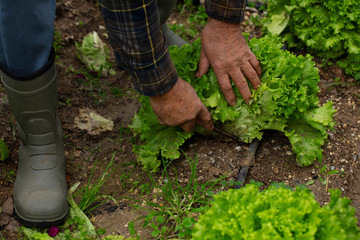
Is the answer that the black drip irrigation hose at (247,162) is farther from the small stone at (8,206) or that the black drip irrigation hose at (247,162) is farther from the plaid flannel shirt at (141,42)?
the small stone at (8,206)

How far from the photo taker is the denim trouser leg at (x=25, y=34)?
7.51ft

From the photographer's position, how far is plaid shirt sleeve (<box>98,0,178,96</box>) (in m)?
2.21

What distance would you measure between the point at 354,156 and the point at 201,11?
104 inches

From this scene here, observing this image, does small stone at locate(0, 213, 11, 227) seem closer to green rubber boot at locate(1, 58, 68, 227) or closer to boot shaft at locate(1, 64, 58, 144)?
green rubber boot at locate(1, 58, 68, 227)

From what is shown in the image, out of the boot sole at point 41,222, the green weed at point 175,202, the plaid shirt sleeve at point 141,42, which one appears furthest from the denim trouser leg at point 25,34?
the green weed at point 175,202

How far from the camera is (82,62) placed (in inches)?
166

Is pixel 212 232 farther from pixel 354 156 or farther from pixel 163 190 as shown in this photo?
pixel 354 156

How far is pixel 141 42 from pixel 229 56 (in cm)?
72

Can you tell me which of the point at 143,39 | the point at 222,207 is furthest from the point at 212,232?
the point at 143,39

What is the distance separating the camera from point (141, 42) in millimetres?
2291

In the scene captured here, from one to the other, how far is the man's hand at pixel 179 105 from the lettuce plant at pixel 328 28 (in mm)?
1707

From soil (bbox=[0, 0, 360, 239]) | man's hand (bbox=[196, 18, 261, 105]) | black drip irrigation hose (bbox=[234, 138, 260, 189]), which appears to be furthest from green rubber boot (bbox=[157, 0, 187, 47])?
black drip irrigation hose (bbox=[234, 138, 260, 189])

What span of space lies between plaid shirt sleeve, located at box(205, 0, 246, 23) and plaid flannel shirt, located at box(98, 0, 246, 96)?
0.51 meters

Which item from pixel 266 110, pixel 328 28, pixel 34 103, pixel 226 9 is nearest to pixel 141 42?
pixel 226 9
